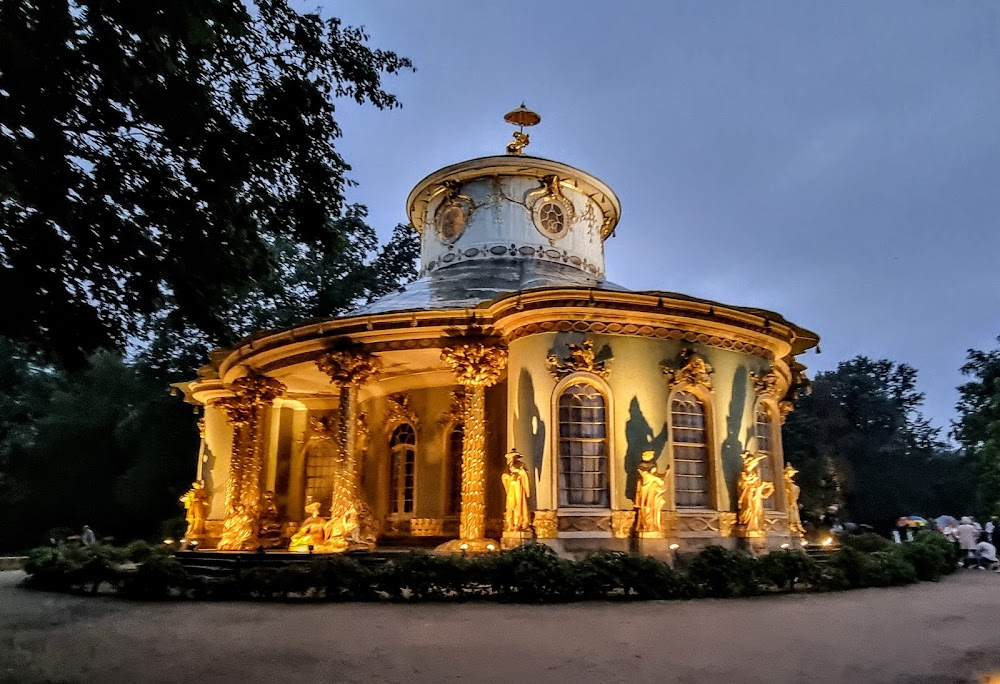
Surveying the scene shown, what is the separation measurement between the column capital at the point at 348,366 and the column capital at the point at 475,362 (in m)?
1.64

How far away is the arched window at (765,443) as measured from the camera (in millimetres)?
14469

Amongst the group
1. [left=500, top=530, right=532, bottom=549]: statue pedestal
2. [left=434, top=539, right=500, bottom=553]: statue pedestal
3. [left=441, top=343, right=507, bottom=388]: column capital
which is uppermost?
[left=441, top=343, right=507, bottom=388]: column capital

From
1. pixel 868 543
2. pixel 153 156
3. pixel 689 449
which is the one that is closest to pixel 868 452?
pixel 868 543

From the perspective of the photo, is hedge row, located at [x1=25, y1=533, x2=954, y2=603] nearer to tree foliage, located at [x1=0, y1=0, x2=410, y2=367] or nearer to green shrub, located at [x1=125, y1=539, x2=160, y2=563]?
tree foliage, located at [x1=0, y1=0, x2=410, y2=367]

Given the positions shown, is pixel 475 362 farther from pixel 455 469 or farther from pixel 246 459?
pixel 246 459

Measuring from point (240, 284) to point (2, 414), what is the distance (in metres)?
29.7

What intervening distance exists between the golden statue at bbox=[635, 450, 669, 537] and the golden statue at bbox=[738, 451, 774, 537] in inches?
68.9

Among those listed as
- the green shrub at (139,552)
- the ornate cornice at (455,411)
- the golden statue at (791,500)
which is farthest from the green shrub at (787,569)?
the green shrub at (139,552)

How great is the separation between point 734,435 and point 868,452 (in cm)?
2564

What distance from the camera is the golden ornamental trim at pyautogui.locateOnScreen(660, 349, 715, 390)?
42.9 feet

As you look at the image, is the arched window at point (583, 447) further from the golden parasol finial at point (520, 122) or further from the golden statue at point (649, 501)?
the golden parasol finial at point (520, 122)

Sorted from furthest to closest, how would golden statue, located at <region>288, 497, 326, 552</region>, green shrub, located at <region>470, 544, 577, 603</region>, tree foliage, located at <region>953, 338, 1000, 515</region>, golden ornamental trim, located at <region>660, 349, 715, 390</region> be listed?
tree foliage, located at <region>953, 338, 1000, 515</region> < golden statue, located at <region>288, 497, 326, 552</region> < golden ornamental trim, located at <region>660, 349, 715, 390</region> < green shrub, located at <region>470, 544, 577, 603</region>

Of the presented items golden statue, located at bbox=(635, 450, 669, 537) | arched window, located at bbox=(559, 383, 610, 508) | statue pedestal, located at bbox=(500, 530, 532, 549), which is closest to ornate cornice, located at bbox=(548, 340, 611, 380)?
arched window, located at bbox=(559, 383, 610, 508)

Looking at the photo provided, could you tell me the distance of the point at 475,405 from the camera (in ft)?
44.7
